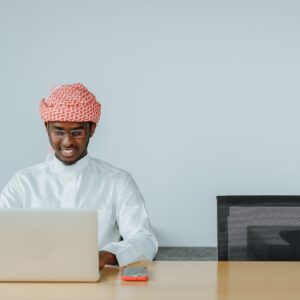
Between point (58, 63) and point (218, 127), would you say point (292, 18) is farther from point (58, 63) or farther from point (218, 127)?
point (58, 63)

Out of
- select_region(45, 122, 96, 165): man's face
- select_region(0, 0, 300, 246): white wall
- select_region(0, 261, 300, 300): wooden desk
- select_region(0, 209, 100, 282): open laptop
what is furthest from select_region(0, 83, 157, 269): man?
select_region(0, 0, 300, 246): white wall

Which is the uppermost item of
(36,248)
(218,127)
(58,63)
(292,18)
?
(292,18)

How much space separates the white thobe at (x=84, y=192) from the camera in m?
2.85

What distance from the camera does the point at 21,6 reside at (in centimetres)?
556

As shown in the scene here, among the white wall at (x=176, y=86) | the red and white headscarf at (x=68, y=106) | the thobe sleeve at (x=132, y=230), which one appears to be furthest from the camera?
the white wall at (x=176, y=86)

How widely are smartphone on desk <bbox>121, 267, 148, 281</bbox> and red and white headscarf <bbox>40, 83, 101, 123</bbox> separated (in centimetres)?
77

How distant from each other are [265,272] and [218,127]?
331 cm

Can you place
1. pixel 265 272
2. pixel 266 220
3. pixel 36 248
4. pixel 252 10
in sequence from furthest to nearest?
pixel 252 10 → pixel 266 220 → pixel 265 272 → pixel 36 248

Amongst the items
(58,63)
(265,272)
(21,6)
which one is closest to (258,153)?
(58,63)

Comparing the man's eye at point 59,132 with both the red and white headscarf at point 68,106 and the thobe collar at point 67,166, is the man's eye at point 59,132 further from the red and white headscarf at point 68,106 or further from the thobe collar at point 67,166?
the thobe collar at point 67,166

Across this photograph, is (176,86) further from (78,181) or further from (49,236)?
(49,236)

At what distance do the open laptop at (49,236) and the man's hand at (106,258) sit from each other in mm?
260

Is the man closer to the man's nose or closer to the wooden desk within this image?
the man's nose

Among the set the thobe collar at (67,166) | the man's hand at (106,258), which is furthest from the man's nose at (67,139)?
the man's hand at (106,258)
